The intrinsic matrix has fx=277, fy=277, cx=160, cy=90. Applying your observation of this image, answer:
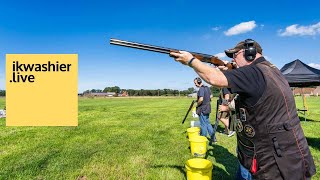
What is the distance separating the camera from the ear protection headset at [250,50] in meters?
3.54

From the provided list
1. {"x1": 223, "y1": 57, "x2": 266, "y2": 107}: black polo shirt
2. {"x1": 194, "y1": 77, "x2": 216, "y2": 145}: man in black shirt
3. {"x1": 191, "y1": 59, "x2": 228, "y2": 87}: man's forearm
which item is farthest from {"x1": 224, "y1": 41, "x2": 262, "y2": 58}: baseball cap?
{"x1": 194, "y1": 77, "x2": 216, "y2": 145}: man in black shirt

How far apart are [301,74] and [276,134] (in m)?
11.3

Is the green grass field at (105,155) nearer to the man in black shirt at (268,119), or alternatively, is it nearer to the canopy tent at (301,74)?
the canopy tent at (301,74)

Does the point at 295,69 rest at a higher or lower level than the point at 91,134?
higher

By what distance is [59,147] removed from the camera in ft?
34.0

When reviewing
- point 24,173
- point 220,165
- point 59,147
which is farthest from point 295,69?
point 24,173

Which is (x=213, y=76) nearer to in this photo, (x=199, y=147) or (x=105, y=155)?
(x=199, y=147)

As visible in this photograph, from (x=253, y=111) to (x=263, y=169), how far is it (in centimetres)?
70

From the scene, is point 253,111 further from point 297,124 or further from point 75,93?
point 75,93

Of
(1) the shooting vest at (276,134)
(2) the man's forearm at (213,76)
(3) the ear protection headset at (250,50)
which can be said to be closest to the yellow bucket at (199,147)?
(1) the shooting vest at (276,134)

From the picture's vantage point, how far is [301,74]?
42.8 feet

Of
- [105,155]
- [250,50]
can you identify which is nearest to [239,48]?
[250,50]

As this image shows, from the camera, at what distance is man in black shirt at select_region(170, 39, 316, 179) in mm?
3094

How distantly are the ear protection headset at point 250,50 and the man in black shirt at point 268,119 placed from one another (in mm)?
217
